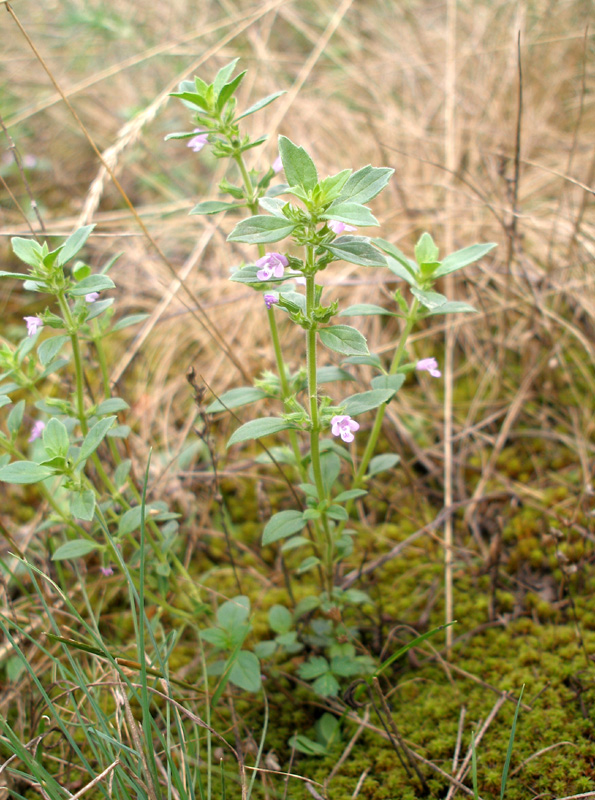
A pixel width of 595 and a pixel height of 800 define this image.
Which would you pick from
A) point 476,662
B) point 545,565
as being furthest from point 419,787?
point 545,565

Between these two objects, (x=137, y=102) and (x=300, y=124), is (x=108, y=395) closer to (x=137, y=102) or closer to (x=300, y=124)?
(x=300, y=124)

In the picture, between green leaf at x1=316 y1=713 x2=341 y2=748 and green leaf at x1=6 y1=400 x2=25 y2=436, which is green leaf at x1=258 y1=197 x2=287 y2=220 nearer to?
green leaf at x1=6 y1=400 x2=25 y2=436

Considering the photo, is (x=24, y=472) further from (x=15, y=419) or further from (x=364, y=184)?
(x=364, y=184)

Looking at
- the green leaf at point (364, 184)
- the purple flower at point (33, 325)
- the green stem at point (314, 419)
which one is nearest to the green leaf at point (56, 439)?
the purple flower at point (33, 325)

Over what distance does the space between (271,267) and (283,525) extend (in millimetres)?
784

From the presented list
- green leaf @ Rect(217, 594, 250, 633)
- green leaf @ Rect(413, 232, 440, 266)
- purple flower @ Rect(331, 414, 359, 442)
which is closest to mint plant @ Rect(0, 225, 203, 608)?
green leaf @ Rect(217, 594, 250, 633)

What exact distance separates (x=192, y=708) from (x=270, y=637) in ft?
1.48

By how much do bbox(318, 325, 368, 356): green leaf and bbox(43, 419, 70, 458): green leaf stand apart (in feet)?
2.69

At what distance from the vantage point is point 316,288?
146cm

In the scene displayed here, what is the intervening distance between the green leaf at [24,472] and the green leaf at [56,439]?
0.05 meters

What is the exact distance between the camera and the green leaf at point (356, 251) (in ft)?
4.38

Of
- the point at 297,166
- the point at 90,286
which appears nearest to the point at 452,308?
the point at 297,166

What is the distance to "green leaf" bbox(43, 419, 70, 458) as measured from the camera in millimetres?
1601

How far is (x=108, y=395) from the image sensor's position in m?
1.97
